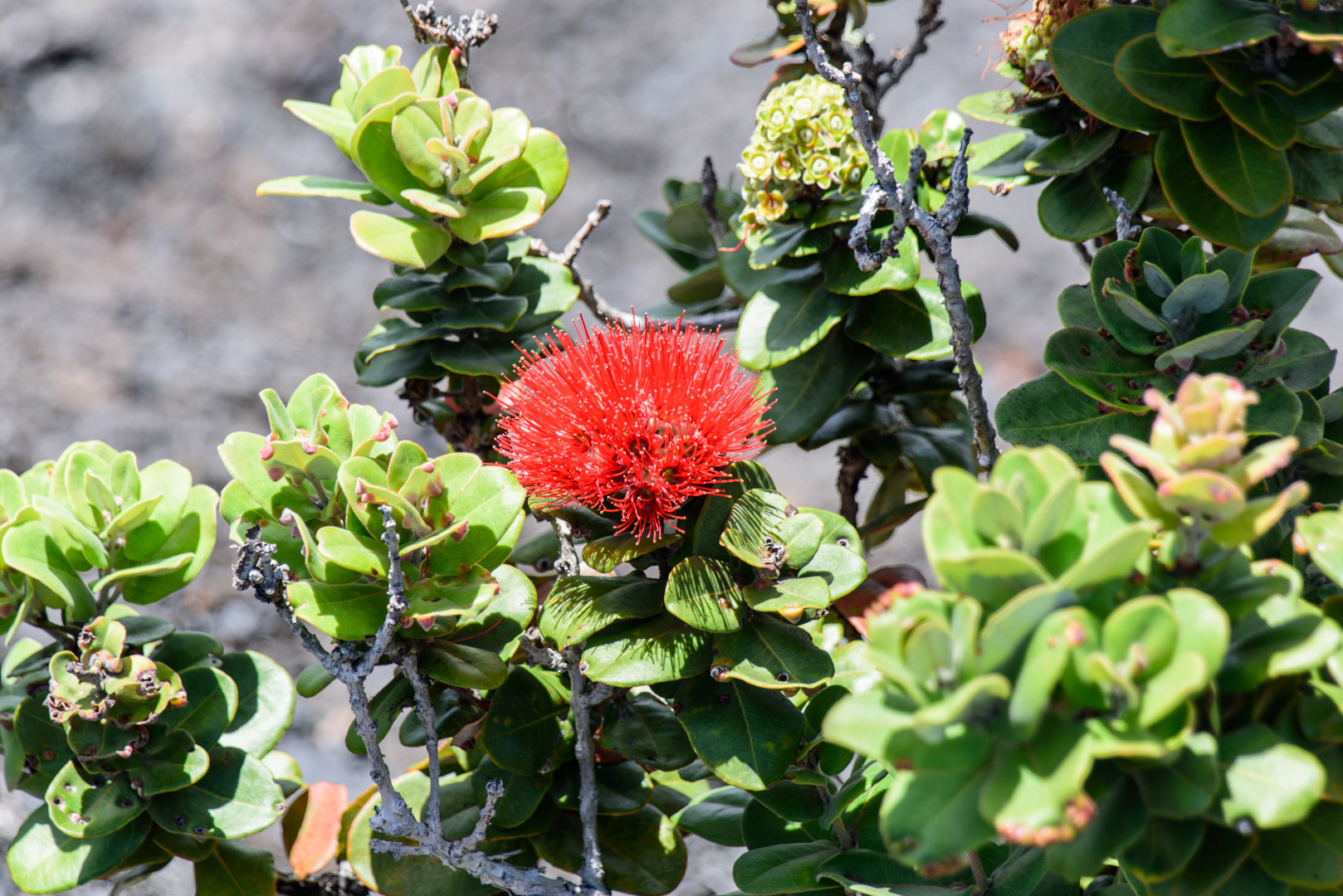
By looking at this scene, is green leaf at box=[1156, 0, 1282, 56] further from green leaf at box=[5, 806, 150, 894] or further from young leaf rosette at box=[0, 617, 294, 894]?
green leaf at box=[5, 806, 150, 894]

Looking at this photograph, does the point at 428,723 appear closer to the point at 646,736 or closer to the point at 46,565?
the point at 646,736

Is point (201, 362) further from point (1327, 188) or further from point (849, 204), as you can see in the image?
point (1327, 188)

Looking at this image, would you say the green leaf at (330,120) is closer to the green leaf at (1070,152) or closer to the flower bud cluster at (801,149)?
the flower bud cluster at (801,149)

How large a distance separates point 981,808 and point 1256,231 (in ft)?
1.58

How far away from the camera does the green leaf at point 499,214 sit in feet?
2.67

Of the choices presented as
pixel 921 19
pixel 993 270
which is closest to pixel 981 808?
pixel 921 19

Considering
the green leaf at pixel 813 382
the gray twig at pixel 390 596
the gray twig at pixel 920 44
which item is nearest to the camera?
the gray twig at pixel 390 596

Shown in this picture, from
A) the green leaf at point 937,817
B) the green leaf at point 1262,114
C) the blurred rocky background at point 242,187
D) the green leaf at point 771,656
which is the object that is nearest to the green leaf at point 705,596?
the green leaf at point 771,656

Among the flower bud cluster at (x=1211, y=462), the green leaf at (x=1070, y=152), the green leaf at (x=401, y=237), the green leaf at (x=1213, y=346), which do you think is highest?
the green leaf at (x=1070, y=152)

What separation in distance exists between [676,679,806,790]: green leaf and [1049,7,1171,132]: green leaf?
466 mm

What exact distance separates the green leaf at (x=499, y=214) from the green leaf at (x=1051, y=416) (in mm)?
404

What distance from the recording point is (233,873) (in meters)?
0.85

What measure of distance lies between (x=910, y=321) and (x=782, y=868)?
1.47 ft

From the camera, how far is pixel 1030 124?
2.70 ft
